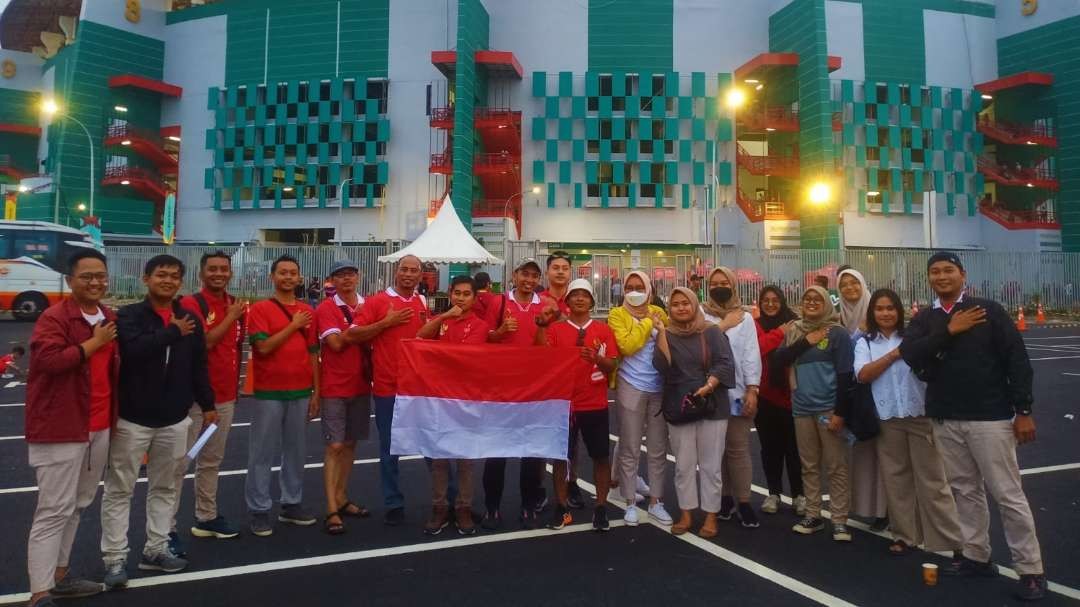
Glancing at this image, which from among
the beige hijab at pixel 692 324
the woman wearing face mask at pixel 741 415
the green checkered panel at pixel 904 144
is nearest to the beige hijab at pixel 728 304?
the woman wearing face mask at pixel 741 415

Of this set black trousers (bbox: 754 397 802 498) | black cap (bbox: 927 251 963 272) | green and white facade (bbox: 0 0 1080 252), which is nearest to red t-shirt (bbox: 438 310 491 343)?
black trousers (bbox: 754 397 802 498)

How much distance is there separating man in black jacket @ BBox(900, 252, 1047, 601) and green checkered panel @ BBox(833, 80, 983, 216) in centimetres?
3474

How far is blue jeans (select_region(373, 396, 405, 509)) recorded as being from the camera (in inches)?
191

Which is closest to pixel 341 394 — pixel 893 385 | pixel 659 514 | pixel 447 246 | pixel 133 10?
pixel 659 514

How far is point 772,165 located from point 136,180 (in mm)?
38263

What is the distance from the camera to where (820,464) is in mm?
4746

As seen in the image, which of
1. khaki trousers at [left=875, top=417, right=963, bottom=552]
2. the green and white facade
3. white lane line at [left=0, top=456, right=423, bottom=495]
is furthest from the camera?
the green and white facade

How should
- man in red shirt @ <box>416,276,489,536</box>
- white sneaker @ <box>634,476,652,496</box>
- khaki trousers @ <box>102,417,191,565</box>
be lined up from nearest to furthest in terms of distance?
khaki trousers @ <box>102,417,191,565</box> → man in red shirt @ <box>416,276,489,536</box> → white sneaker @ <box>634,476,652,496</box>

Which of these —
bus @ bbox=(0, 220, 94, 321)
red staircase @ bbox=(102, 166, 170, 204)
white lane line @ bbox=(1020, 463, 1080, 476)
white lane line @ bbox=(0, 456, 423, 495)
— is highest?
red staircase @ bbox=(102, 166, 170, 204)

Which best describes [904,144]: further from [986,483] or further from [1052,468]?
[986,483]

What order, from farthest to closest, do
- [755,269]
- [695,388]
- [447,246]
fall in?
[755,269]
[447,246]
[695,388]

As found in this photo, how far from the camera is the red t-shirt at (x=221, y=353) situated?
4480mm

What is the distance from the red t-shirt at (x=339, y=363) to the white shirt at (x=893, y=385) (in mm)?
3874

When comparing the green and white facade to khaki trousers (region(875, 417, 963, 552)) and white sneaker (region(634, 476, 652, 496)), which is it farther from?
khaki trousers (region(875, 417, 963, 552))
